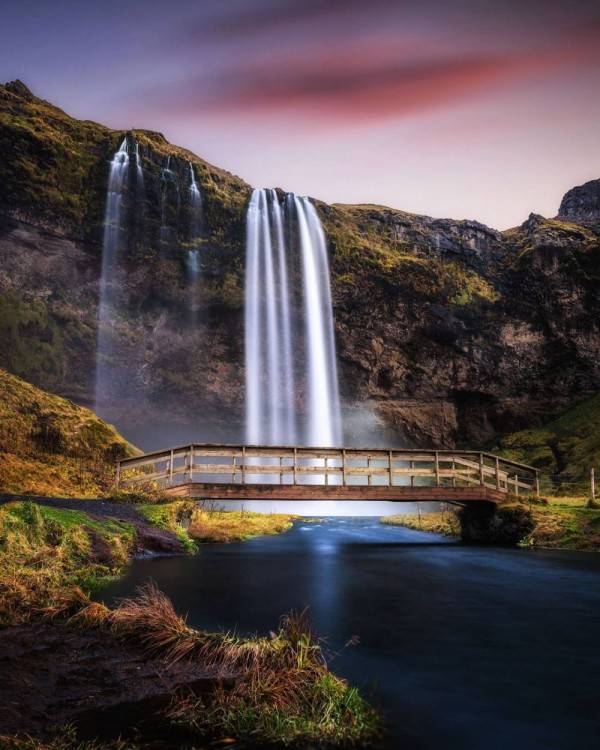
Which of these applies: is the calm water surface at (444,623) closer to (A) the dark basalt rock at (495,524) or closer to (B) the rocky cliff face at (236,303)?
(A) the dark basalt rock at (495,524)

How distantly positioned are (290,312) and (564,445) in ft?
80.5

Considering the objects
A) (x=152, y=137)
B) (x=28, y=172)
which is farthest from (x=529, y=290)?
(x=28, y=172)

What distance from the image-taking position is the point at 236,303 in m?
43.5

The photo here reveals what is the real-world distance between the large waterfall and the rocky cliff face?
1123mm

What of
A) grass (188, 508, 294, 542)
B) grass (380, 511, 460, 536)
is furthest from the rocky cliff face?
grass (188, 508, 294, 542)

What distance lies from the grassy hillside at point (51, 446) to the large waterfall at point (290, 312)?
18.4 metres

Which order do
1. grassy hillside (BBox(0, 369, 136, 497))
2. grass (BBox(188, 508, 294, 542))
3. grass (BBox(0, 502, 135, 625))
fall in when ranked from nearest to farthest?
grass (BBox(0, 502, 135, 625)), grassy hillside (BBox(0, 369, 136, 497)), grass (BBox(188, 508, 294, 542))

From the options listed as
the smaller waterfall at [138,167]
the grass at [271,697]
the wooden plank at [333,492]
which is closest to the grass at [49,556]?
the grass at [271,697]

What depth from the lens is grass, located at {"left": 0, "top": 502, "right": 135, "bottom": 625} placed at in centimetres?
834

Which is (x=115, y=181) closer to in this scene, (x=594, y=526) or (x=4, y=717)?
A: (x=594, y=526)

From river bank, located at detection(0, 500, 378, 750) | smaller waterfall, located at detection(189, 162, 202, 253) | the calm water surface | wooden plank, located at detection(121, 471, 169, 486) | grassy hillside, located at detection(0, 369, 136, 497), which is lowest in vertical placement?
the calm water surface

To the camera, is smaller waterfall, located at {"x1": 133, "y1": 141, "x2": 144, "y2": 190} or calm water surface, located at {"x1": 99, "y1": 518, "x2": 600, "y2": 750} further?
smaller waterfall, located at {"x1": 133, "y1": 141, "x2": 144, "y2": 190}

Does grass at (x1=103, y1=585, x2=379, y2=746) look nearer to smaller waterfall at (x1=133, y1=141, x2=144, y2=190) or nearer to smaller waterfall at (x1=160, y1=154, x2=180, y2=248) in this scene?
smaller waterfall at (x1=160, y1=154, x2=180, y2=248)

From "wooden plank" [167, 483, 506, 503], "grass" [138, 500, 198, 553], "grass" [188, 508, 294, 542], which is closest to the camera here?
"grass" [138, 500, 198, 553]
